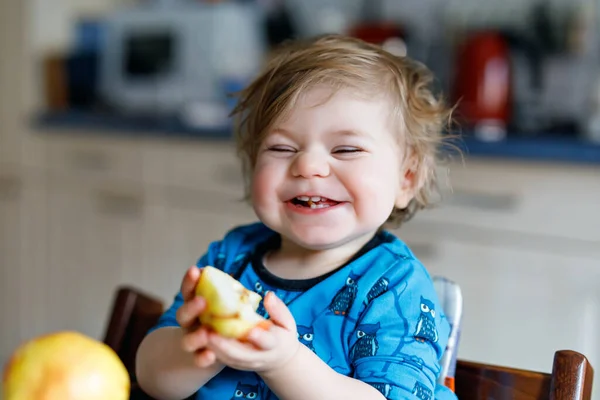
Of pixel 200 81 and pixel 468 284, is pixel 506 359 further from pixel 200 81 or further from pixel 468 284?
pixel 200 81

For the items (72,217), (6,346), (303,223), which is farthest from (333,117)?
(6,346)

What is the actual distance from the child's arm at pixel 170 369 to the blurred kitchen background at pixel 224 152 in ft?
3.55

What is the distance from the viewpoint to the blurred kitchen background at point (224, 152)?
5.60 ft

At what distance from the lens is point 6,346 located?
119 inches

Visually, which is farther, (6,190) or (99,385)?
(6,190)

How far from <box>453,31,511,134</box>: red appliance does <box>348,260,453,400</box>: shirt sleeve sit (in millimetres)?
1247

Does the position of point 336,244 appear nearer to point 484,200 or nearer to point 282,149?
point 282,149

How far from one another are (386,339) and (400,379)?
0.05 metres

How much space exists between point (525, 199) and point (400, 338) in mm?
1062

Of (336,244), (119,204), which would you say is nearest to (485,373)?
(336,244)

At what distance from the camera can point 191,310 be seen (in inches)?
23.8

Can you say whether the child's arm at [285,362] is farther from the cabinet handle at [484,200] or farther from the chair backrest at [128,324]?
the cabinet handle at [484,200]

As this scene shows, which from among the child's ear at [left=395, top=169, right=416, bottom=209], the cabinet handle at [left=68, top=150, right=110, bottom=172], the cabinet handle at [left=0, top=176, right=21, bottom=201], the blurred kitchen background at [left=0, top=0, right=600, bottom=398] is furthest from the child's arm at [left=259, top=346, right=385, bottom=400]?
the cabinet handle at [left=0, top=176, right=21, bottom=201]

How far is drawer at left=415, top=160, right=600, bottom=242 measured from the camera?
5.38ft
